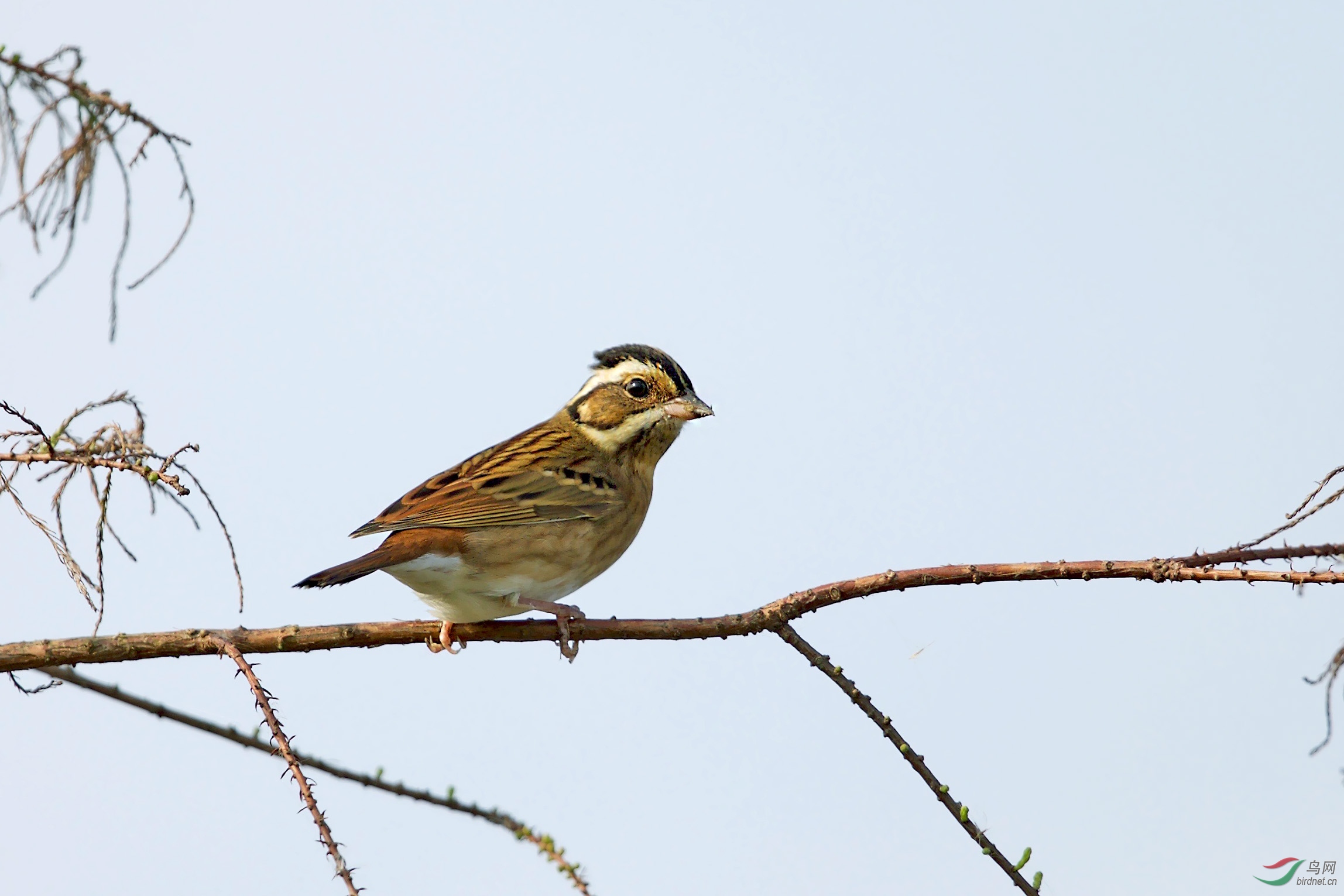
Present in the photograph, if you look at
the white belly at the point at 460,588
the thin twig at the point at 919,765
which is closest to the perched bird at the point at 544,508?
the white belly at the point at 460,588

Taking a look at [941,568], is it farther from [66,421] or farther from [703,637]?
[66,421]

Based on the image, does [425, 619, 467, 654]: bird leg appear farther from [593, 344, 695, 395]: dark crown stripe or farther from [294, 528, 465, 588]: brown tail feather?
[593, 344, 695, 395]: dark crown stripe

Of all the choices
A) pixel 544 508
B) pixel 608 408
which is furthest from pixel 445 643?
pixel 608 408

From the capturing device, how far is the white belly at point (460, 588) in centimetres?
622

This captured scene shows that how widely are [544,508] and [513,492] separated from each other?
11.5 inches

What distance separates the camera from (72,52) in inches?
168

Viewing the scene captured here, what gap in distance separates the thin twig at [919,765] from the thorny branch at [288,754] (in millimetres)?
1808

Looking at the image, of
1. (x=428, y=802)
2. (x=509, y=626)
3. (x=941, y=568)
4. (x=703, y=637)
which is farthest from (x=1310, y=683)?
(x=509, y=626)

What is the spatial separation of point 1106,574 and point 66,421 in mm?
3437

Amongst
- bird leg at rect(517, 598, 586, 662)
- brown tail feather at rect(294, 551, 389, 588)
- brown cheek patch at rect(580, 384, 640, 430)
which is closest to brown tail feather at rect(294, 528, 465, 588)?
brown tail feather at rect(294, 551, 389, 588)

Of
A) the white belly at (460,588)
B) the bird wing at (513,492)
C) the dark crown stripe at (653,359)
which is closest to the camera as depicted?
the white belly at (460,588)

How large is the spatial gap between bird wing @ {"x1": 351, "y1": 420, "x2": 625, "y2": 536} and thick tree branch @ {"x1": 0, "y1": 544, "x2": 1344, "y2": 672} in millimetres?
1617

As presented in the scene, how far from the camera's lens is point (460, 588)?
631 cm

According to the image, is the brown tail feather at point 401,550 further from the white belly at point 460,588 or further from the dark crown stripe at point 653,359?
the dark crown stripe at point 653,359
